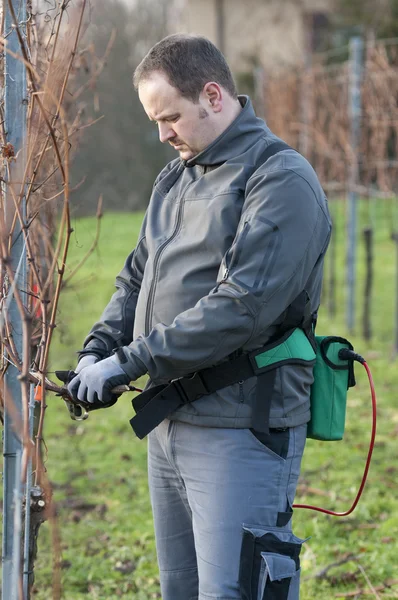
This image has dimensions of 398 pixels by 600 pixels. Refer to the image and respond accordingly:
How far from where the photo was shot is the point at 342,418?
8.15 feet

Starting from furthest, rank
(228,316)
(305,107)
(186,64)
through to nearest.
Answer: (305,107) → (186,64) → (228,316)

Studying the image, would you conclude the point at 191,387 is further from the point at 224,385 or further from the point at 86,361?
the point at 86,361

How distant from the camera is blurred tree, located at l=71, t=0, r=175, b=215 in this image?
2336cm

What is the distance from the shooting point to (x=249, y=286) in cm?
213

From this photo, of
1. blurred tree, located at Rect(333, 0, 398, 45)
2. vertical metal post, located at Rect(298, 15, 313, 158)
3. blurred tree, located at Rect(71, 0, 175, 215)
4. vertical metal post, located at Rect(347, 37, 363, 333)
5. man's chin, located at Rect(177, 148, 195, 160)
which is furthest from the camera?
blurred tree, located at Rect(71, 0, 175, 215)

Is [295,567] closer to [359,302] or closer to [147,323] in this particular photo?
[147,323]

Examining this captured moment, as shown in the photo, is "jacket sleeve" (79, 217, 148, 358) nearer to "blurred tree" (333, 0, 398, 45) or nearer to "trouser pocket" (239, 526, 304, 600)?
"trouser pocket" (239, 526, 304, 600)

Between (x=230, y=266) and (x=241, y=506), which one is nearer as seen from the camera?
(x=230, y=266)

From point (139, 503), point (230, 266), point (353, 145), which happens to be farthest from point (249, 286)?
point (353, 145)

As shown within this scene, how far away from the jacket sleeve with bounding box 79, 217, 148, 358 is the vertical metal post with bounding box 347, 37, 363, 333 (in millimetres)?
6258

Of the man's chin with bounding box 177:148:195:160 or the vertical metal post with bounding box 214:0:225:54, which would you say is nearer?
the man's chin with bounding box 177:148:195:160

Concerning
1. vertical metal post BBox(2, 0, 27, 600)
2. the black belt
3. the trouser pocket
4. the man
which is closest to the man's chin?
the man

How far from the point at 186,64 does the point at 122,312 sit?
84cm

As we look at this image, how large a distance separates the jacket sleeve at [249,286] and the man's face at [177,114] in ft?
0.77
